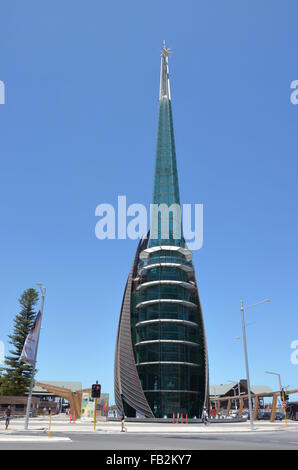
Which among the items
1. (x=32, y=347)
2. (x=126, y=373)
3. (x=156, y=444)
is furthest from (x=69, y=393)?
(x=156, y=444)

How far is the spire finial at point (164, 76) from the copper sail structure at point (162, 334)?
25966 millimetres

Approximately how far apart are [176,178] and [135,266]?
18936mm

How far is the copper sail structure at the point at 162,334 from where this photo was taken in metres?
56.0

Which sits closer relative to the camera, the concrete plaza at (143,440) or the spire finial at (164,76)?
the concrete plaza at (143,440)

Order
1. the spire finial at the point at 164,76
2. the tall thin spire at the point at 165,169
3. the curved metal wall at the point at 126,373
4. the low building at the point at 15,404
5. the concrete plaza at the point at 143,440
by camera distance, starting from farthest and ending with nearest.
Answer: the spire finial at the point at 164,76, the tall thin spire at the point at 165,169, the low building at the point at 15,404, the curved metal wall at the point at 126,373, the concrete plaza at the point at 143,440

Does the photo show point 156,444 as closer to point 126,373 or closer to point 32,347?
point 32,347

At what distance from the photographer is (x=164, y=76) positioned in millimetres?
87188

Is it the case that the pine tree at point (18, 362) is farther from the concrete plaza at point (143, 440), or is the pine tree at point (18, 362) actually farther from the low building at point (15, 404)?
the concrete plaza at point (143, 440)

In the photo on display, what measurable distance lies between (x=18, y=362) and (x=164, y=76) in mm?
67561

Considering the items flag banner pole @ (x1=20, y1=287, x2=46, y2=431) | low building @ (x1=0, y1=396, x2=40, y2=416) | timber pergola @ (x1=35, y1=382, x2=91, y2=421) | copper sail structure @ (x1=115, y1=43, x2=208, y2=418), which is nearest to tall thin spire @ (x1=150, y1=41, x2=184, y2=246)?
copper sail structure @ (x1=115, y1=43, x2=208, y2=418)

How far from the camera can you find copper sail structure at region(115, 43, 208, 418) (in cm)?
5603

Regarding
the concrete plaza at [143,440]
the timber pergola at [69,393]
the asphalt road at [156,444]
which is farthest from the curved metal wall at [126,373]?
the asphalt road at [156,444]

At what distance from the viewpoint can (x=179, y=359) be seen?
188 feet

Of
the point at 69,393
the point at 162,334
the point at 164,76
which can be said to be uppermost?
the point at 164,76
